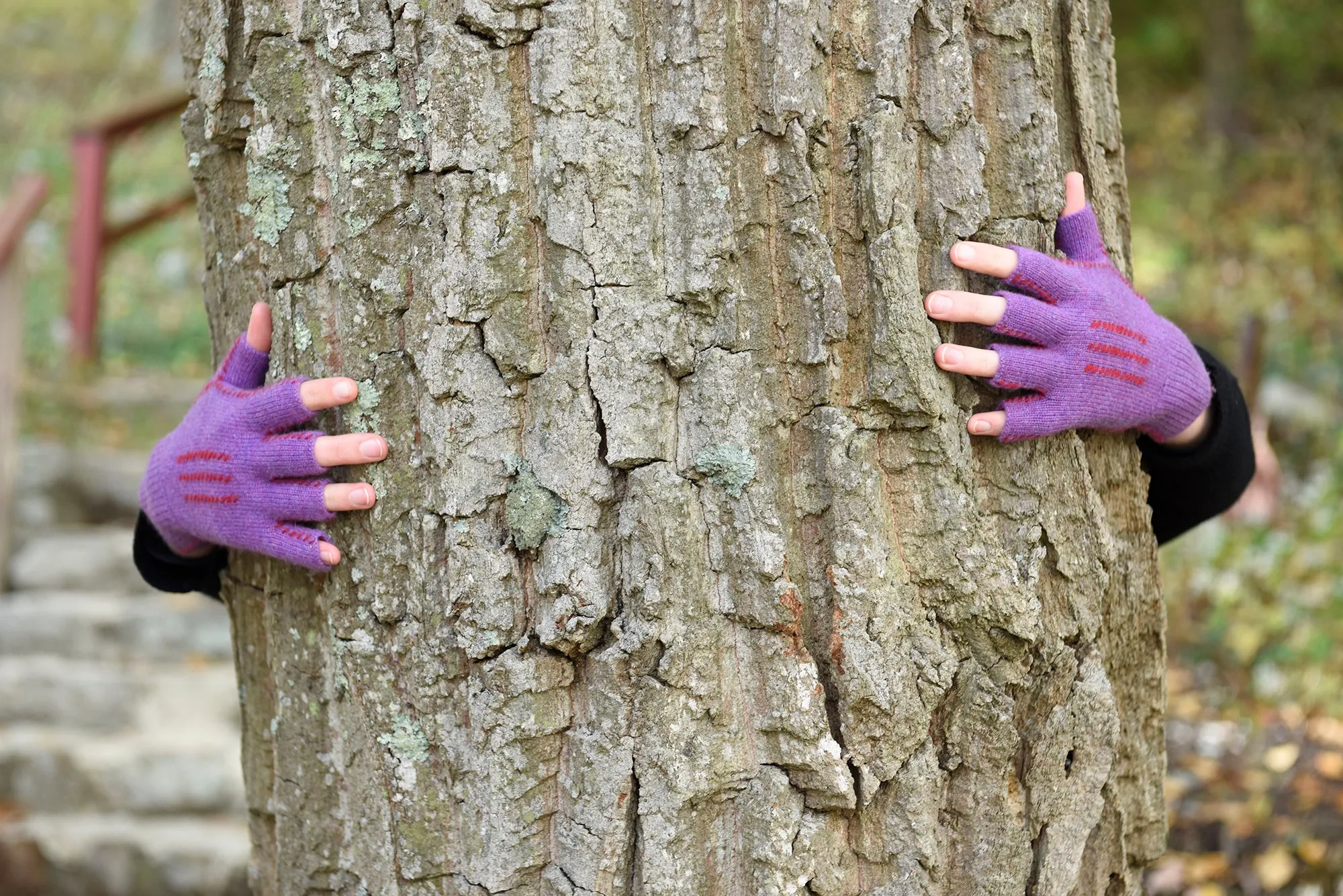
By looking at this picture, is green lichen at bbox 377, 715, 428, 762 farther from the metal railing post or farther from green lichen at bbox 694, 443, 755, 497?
the metal railing post

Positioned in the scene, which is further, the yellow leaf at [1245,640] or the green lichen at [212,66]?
the yellow leaf at [1245,640]

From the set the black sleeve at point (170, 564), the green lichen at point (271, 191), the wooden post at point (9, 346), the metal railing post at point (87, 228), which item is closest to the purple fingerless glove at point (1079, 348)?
the green lichen at point (271, 191)

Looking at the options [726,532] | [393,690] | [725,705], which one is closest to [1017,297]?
[726,532]

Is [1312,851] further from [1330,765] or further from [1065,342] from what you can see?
[1065,342]

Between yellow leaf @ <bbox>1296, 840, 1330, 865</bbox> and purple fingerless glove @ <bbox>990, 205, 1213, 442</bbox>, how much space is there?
1.55 m

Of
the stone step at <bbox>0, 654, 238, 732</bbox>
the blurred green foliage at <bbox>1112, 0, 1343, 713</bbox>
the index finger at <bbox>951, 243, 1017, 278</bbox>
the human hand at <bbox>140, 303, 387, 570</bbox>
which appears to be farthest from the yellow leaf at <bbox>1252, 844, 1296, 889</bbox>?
the stone step at <bbox>0, 654, 238, 732</bbox>

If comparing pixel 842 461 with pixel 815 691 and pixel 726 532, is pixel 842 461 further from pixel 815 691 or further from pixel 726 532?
pixel 815 691

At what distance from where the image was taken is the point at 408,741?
4.17ft

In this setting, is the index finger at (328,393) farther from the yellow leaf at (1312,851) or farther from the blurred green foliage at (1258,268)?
the blurred green foliage at (1258,268)

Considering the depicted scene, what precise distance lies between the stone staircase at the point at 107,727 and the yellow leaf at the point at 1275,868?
230 centimetres

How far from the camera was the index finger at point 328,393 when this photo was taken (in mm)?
1251

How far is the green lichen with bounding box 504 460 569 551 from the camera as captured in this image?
121 cm

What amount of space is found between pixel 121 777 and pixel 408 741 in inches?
89.6

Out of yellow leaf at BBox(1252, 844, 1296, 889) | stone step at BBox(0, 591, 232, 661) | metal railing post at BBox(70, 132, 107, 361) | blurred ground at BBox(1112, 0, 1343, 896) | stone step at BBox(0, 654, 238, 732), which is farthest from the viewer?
metal railing post at BBox(70, 132, 107, 361)
